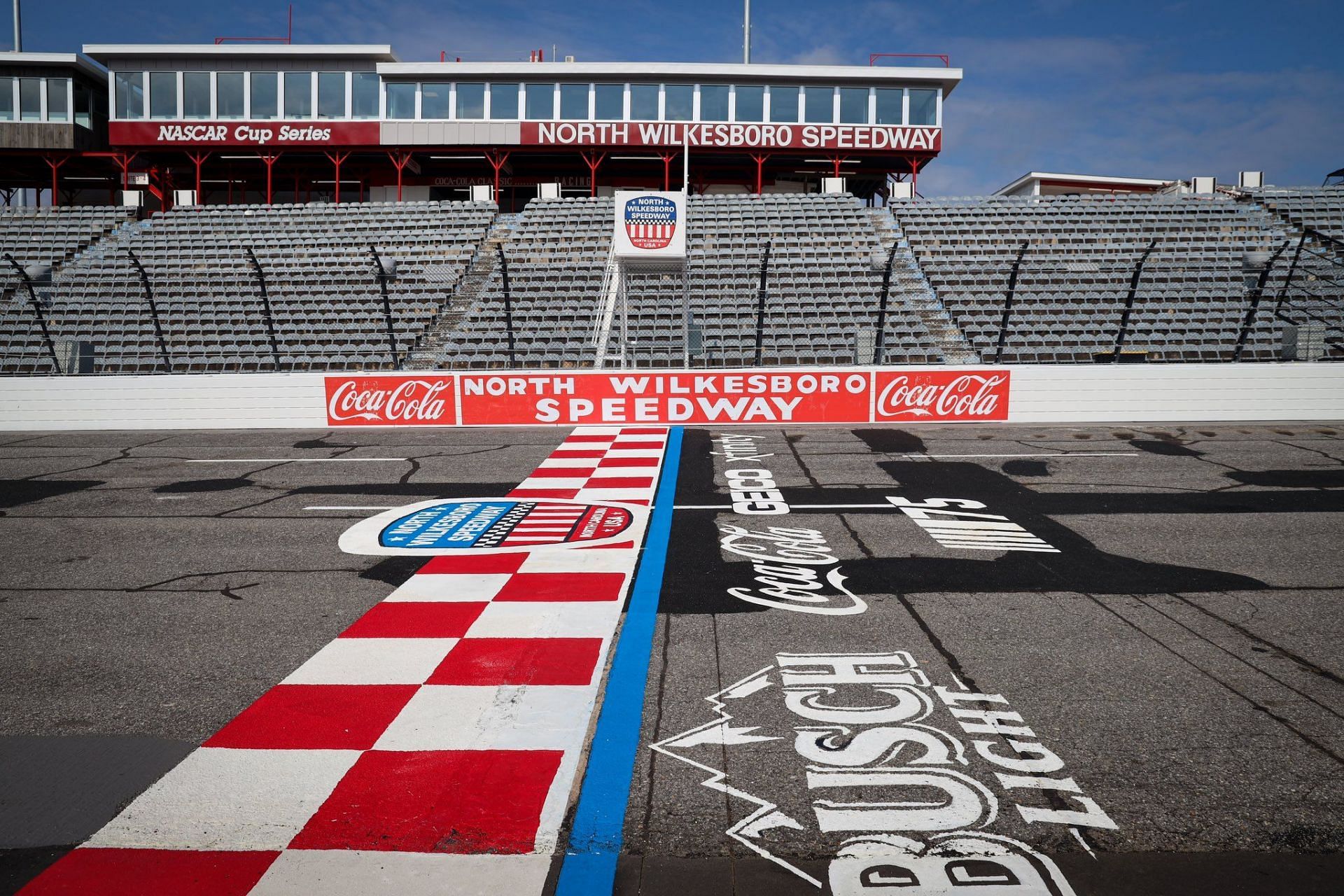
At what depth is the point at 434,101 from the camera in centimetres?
2930

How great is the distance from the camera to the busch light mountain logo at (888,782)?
296cm

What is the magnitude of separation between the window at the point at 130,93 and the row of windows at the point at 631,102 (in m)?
8.38

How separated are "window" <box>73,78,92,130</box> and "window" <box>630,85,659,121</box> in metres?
19.2

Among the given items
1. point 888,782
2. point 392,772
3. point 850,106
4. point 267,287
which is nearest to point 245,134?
point 267,287

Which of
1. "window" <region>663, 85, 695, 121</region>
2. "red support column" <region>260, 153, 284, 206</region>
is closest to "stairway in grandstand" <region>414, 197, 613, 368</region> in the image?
"window" <region>663, 85, 695, 121</region>

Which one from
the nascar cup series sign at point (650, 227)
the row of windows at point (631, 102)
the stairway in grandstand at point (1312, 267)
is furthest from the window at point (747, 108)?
the stairway in grandstand at point (1312, 267)

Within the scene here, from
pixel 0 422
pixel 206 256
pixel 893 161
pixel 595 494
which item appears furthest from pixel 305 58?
pixel 595 494

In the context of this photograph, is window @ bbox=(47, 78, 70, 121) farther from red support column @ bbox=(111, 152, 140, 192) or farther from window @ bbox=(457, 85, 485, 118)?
window @ bbox=(457, 85, 485, 118)

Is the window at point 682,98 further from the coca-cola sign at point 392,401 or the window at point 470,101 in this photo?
the coca-cola sign at point 392,401

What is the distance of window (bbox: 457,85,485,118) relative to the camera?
1152 inches

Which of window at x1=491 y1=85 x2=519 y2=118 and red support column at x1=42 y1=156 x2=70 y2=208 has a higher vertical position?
window at x1=491 y1=85 x2=519 y2=118

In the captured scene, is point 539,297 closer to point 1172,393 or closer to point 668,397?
point 668,397

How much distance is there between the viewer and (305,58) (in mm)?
29422

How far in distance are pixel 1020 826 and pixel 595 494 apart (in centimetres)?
681
